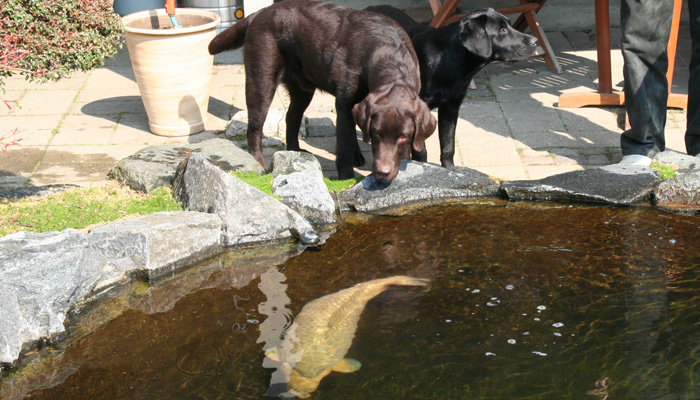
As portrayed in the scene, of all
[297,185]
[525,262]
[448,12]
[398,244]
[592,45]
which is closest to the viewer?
[525,262]

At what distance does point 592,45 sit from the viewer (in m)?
9.07

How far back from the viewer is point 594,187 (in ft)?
17.1

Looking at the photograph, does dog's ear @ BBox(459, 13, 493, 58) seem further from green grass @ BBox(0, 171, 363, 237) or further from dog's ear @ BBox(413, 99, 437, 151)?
green grass @ BBox(0, 171, 363, 237)

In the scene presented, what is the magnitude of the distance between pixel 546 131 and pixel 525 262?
2.63 meters

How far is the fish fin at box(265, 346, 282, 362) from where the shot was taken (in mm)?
3570

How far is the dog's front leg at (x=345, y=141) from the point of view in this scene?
5344 mm

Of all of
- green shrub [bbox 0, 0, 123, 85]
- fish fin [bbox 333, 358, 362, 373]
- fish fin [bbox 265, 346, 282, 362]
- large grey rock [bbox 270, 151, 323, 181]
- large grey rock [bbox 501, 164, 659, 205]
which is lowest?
fish fin [bbox 333, 358, 362, 373]

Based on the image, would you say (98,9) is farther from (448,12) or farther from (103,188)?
(448,12)

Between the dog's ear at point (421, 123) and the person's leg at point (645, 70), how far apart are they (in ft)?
6.23

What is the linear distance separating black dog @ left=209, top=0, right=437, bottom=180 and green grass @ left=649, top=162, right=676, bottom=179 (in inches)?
70.9

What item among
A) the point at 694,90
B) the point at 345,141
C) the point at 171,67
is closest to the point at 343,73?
the point at 345,141

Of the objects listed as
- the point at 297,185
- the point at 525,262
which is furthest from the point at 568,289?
the point at 297,185

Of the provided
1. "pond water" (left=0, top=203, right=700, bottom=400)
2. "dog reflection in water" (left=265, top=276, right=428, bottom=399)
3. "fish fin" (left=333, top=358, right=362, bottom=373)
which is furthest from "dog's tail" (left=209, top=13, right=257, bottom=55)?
"fish fin" (left=333, top=358, right=362, bottom=373)

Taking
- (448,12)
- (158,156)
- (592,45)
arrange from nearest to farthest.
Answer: (158,156), (448,12), (592,45)
